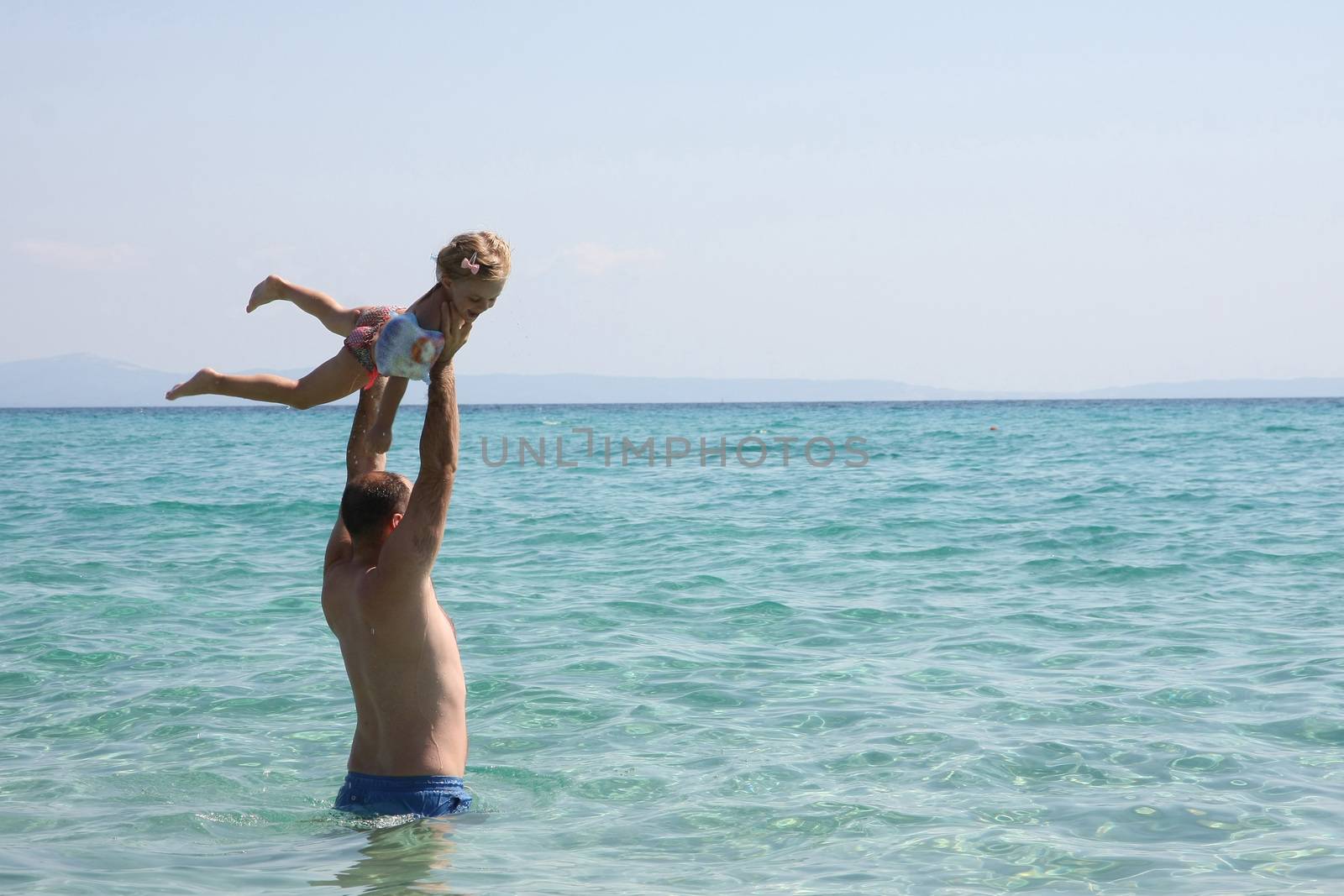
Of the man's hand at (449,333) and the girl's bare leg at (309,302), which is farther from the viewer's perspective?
the girl's bare leg at (309,302)

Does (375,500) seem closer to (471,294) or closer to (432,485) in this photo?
(432,485)

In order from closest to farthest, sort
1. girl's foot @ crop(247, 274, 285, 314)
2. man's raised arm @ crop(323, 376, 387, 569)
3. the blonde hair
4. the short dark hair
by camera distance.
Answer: the blonde hair
the short dark hair
man's raised arm @ crop(323, 376, 387, 569)
girl's foot @ crop(247, 274, 285, 314)

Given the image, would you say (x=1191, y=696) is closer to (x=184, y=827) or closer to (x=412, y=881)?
(x=412, y=881)

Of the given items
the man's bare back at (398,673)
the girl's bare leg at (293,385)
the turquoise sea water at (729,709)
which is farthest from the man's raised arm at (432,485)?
the turquoise sea water at (729,709)

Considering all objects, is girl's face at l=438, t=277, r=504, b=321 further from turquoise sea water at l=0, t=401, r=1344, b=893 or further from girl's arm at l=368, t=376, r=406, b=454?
turquoise sea water at l=0, t=401, r=1344, b=893

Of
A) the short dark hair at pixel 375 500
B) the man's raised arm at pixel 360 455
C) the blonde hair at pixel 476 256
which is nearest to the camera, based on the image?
the blonde hair at pixel 476 256

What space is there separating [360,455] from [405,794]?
3.88ft

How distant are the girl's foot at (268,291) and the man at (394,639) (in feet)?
2.44

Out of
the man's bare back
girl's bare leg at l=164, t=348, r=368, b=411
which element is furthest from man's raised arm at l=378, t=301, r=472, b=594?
girl's bare leg at l=164, t=348, r=368, b=411

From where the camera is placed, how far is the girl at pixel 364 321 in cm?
371

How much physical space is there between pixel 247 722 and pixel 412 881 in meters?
2.76

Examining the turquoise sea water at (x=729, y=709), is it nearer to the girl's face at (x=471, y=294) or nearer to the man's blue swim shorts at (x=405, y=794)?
the man's blue swim shorts at (x=405, y=794)

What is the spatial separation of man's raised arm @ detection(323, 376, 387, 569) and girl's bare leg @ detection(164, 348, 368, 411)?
0.21 feet

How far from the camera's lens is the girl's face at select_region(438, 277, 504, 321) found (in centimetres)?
371
